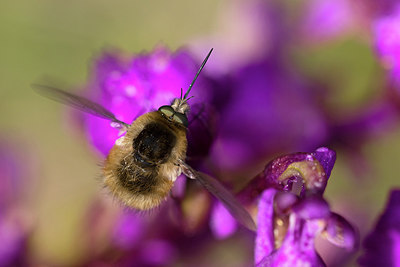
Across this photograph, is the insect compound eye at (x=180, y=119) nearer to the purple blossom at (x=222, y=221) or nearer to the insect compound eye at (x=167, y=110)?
the insect compound eye at (x=167, y=110)

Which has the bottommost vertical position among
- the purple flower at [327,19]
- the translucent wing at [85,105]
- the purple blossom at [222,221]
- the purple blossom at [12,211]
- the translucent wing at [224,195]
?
the purple blossom at [12,211]

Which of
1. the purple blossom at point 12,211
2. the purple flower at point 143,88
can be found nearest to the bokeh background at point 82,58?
the purple blossom at point 12,211

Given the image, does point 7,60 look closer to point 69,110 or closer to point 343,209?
point 69,110

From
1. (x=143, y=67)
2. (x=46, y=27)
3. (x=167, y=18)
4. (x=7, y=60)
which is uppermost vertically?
(x=143, y=67)

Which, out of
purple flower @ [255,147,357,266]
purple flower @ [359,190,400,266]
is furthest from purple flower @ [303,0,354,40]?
purple flower @ [255,147,357,266]

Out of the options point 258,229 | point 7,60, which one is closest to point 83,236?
point 258,229

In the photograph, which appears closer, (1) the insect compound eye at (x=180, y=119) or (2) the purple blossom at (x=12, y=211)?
(1) the insect compound eye at (x=180, y=119)
